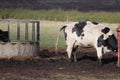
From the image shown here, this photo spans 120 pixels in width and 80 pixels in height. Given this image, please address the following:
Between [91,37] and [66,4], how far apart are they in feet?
212

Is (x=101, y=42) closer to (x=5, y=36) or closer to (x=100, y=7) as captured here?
(x=5, y=36)

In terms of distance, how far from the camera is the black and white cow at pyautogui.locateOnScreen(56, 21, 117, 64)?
24672 mm

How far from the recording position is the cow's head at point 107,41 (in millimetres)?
24656

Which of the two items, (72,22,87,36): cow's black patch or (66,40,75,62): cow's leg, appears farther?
(66,40,75,62): cow's leg

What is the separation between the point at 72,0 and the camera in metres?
91.7

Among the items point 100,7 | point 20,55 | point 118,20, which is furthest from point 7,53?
point 100,7

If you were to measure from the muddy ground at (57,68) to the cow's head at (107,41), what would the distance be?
582mm

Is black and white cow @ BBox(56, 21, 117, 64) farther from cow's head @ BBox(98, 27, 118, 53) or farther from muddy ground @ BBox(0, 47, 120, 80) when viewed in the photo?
muddy ground @ BBox(0, 47, 120, 80)

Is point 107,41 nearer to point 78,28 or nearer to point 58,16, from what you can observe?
point 78,28

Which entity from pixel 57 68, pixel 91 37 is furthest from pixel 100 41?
pixel 57 68

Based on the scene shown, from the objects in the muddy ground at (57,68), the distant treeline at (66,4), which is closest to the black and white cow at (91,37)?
the muddy ground at (57,68)

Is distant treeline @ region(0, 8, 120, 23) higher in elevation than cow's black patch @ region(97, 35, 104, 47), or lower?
lower

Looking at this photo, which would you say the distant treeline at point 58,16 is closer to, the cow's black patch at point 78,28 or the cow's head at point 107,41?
the cow's black patch at point 78,28

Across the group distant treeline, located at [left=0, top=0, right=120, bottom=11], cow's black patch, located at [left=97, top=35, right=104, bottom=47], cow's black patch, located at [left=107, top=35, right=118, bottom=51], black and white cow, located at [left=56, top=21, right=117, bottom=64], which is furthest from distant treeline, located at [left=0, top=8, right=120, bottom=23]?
cow's black patch, located at [left=97, top=35, right=104, bottom=47]
